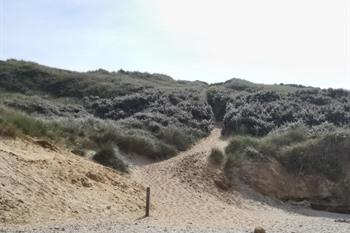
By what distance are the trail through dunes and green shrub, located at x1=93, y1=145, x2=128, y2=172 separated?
572 mm

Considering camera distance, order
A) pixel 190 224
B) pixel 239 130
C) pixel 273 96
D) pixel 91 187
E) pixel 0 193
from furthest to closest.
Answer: pixel 273 96, pixel 239 130, pixel 91 187, pixel 190 224, pixel 0 193

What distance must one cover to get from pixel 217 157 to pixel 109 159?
187 inches

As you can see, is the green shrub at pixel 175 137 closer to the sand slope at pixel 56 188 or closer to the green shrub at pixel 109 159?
the green shrub at pixel 109 159

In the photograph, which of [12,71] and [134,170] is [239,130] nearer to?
[134,170]

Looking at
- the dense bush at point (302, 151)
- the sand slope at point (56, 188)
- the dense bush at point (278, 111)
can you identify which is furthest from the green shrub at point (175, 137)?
the sand slope at point (56, 188)

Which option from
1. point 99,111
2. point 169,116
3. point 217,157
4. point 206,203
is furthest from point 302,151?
point 99,111

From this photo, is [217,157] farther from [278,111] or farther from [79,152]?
[278,111]

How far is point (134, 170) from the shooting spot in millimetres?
23359

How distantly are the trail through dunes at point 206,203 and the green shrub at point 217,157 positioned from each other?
0.87 ft

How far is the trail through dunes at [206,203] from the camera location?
1772 centimetres

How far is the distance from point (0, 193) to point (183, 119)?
18.7m

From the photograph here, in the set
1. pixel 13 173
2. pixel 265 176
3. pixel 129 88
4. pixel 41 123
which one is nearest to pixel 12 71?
pixel 129 88

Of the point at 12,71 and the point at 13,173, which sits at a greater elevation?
the point at 12,71

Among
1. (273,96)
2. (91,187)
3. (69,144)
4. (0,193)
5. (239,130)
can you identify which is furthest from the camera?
(273,96)
